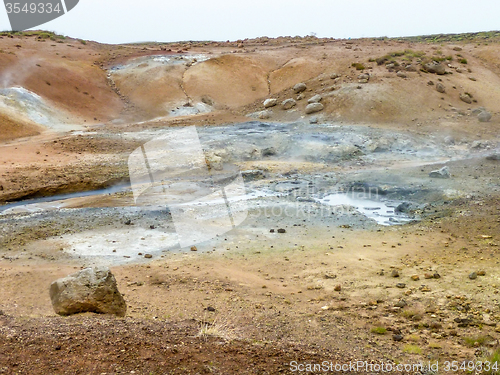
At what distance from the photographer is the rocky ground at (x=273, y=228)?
546 centimetres

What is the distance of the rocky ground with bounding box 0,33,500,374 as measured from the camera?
5.46 metres

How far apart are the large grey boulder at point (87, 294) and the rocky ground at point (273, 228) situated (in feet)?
0.68

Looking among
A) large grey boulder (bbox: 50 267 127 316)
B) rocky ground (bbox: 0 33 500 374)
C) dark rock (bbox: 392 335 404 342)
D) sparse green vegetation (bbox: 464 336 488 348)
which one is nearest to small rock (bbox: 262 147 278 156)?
rocky ground (bbox: 0 33 500 374)

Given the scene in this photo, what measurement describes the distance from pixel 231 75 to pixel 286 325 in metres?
25.9

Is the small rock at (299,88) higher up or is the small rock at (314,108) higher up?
the small rock at (299,88)

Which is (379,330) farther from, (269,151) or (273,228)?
(269,151)

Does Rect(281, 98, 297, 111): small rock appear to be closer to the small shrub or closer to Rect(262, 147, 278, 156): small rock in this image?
Rect(262, 147, 278, 156): small rock

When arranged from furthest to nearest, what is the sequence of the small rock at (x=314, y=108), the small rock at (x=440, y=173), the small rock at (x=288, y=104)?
the small rock at (x=288, y=104), the small rock at (x=314, y=108), the small rock at (x=440, y=173)

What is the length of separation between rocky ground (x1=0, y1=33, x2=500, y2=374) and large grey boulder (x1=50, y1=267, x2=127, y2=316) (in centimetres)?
21

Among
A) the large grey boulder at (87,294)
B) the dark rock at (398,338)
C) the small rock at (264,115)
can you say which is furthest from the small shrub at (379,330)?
the small rock at (264,115)

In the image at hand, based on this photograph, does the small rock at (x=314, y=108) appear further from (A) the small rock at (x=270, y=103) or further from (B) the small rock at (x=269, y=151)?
(B) the small rock at (x=269, y=151)

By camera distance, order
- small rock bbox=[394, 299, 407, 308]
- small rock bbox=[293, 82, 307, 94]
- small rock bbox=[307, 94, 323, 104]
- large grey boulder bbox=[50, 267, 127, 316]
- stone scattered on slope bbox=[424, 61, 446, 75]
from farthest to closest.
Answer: stone scattered on slope bbox=[424, 61, 446, 75], small rock bbox=[293, 82, 307, 94], small rock bbox=[307, 94, 323, 104], small rock bbox=[394, 299, 407, 308], large grey boulder bbox=[50, 267, 127, 316]

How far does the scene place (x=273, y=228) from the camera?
36.1 feet

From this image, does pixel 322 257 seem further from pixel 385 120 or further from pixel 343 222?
pixel 385 120
